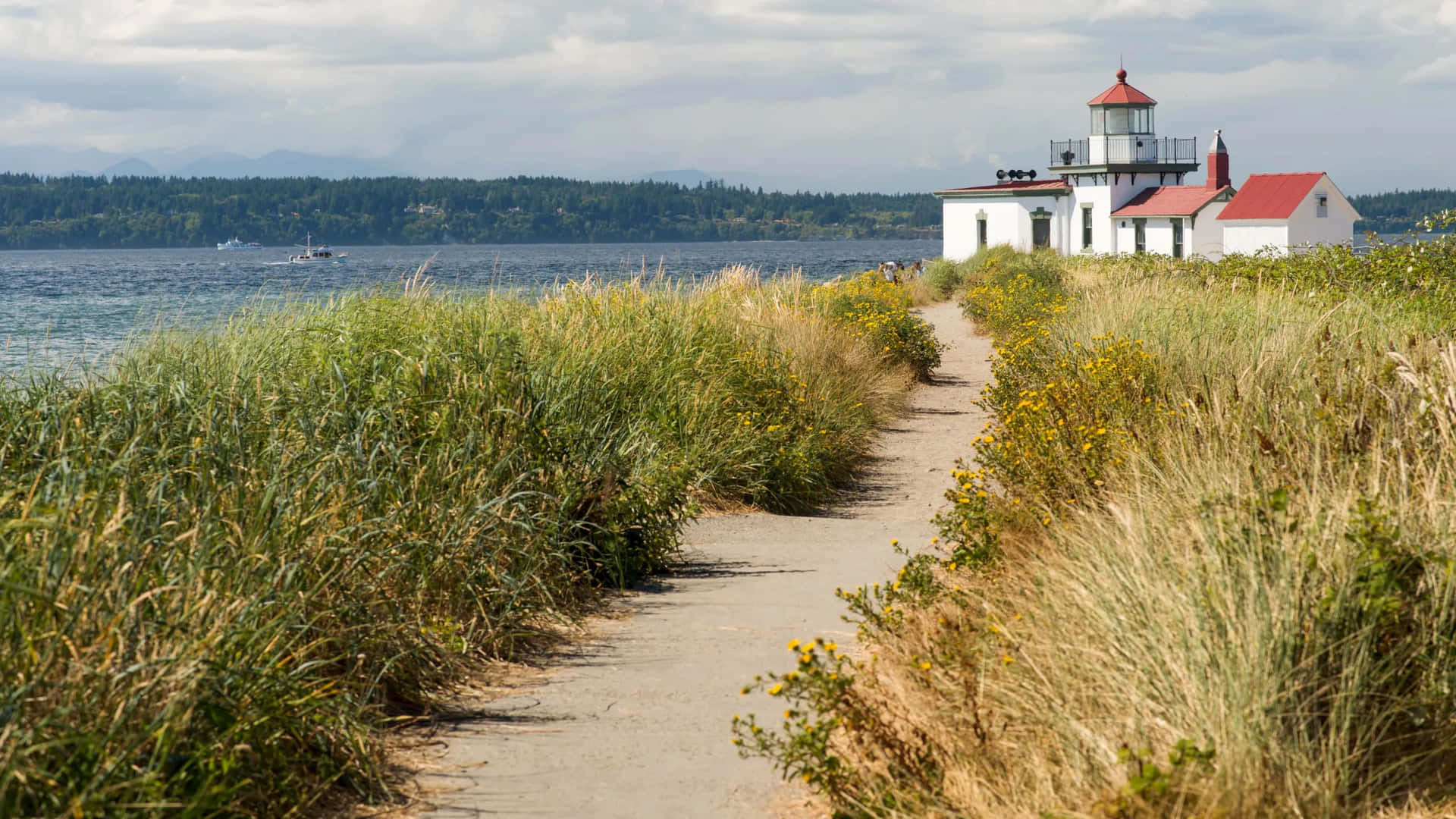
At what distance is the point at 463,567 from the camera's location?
6207 mm

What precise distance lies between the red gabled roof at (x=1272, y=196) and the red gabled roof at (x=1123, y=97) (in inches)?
227

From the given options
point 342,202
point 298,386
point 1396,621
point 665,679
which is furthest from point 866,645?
point 342,202

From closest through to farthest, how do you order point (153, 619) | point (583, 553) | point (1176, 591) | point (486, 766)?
point (153, 619) → point (1176, 591) → point (486, 766) → point (583, 553)

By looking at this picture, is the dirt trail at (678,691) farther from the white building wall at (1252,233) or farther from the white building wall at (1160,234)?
the white building wall at (1160,234)

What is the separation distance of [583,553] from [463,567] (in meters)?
1.51

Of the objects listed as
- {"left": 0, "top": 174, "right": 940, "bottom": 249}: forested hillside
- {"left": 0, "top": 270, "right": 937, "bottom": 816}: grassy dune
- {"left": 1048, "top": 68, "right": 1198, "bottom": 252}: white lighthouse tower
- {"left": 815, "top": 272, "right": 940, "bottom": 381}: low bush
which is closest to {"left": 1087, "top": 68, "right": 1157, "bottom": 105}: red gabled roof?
{"left": 1048, "top": 68, "right": 1198, "bottom": 252}: white lighthouse tower

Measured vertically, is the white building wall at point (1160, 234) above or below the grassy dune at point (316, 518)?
above

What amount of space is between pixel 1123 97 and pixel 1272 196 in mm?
7805

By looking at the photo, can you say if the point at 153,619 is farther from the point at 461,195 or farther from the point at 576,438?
the point at 461,195

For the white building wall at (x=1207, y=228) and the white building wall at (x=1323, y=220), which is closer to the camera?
the white building wall at (x=1323, y=220)

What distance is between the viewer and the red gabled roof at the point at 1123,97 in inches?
2172

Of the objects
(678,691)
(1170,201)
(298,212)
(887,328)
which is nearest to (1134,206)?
(1170,201)

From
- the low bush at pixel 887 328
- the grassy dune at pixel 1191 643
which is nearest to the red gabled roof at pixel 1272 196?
the low bush at pixel 887 328

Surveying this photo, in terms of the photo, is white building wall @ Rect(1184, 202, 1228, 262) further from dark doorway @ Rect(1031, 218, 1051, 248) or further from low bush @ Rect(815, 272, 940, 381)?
low bush @ Rect(815, 272, 940, 381)
